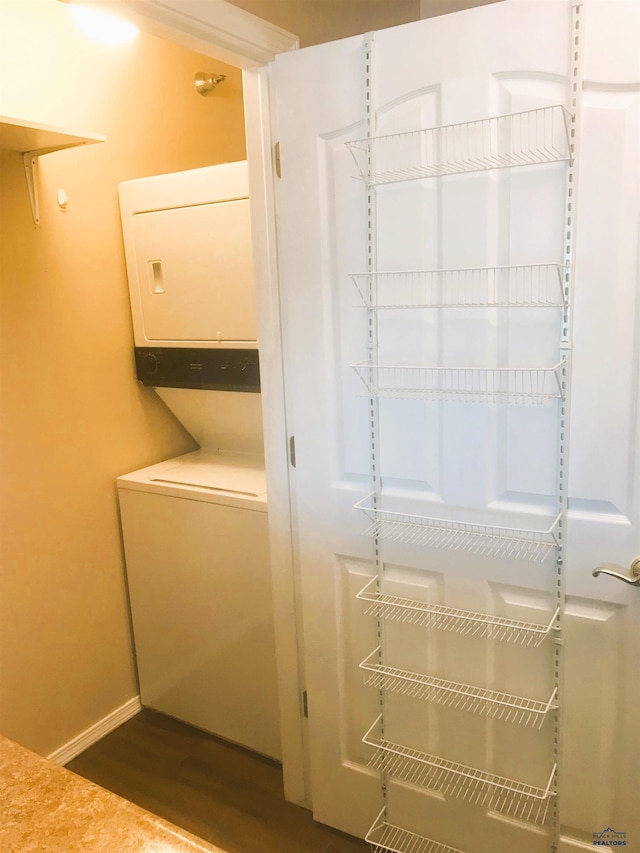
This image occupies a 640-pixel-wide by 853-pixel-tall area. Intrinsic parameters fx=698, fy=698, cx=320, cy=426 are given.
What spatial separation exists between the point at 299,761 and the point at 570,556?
1145 millimetres

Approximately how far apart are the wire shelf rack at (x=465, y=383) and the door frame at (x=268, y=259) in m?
0.32

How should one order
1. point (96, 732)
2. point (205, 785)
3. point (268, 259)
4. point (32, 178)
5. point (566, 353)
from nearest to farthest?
point (566, 353)
point (268, 259)
point (32, 178)
point (205, 785)
point (96, 732)

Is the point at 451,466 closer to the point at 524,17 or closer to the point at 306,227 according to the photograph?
the point at 306,227

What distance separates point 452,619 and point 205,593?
97cm

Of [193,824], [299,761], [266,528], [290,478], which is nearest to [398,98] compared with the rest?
[290,478]

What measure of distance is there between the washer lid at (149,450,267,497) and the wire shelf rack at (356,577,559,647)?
560mm

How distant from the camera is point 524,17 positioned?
4.61 feet

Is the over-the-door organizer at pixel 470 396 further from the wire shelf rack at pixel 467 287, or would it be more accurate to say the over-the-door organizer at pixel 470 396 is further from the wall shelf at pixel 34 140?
the wall shelf at pixel 34 140

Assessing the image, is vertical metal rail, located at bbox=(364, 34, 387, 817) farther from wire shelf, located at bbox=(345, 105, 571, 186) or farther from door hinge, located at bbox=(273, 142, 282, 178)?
door hinge, located at bbox=(273, 142, 282, 178)

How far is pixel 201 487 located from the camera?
2.34 meters

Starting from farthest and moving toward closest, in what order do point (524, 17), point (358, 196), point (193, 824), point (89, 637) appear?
1. point (89, 637)
2. point (193, 824)
3. point (358, 196)
4. point (524, 17)

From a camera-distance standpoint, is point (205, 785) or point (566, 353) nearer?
point (566, 353)

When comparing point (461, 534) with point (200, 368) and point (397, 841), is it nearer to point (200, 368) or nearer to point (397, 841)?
point (397, 841)

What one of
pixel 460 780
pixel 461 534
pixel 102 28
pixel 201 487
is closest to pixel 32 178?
pixel 102 28
